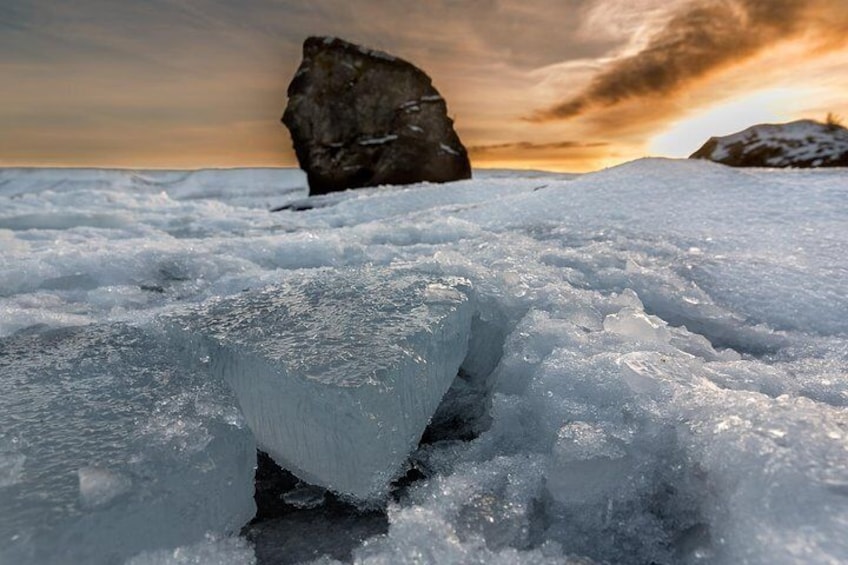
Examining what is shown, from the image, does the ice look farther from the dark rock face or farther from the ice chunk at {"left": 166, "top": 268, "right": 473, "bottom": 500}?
the dark rock face

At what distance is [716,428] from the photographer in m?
A: 1.06

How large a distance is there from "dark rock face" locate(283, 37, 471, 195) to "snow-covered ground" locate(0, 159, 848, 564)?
11556 millimetres

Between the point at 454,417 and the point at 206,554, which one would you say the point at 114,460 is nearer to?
the point at 206,554

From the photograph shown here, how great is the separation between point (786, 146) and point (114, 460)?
1349 cm

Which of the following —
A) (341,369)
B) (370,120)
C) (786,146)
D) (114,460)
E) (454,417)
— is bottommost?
(454,417)

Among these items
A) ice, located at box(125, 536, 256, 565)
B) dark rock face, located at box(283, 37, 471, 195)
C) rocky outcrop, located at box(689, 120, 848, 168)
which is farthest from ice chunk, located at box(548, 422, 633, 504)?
dark rock face, located at box(283, 37, 471, 195)

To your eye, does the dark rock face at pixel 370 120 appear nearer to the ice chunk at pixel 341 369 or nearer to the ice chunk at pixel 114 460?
the ice chunk at pixel 341 369

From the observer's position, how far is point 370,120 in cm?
1385

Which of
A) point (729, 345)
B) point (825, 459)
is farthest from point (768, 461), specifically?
point (729, 345)

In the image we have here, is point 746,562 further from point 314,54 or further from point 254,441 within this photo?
point 314,54

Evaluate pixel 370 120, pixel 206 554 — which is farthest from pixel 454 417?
pixel 370 120

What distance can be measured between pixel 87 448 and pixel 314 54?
14674 millimetres

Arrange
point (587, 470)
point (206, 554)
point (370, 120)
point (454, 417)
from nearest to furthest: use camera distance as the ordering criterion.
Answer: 1. point (206, 554)
2. point (587, 470)
3. point (454, 417)
4. point (370, 120)

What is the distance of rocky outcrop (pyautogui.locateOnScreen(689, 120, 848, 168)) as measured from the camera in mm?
10594
